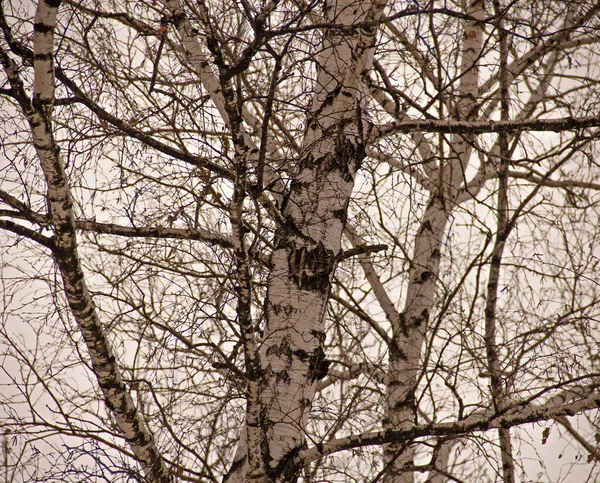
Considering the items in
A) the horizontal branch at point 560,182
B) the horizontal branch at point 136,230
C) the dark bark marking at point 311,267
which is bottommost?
the dark bark marking at point 311,267

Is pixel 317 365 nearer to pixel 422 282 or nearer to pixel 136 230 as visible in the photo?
pixel 136 230

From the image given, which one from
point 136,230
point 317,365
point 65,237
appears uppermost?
point 136,230

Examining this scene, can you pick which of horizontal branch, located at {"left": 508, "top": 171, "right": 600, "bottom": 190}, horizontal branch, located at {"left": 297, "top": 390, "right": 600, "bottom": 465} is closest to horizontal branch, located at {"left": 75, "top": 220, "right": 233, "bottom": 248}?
horizontal branch, located at {"left": 297, "top": 390, "right": 600, "bottom": 465}

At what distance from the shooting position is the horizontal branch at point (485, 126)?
10.6 feet

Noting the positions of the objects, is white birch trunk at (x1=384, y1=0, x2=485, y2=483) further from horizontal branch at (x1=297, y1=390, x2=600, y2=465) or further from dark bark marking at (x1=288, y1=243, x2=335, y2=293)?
dark bark marking at (x1=288, y1=243, x2=335, y2=293)

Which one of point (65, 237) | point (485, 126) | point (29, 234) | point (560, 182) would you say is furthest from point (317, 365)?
point (560, 182)

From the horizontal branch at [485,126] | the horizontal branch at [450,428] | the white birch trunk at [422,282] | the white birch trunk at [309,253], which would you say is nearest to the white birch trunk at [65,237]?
the white birch trunk at [309,253]

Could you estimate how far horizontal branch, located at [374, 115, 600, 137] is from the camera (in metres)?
3.23

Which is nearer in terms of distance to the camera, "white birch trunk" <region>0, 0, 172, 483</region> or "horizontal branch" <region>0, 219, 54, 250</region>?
"white birch trunk" <region>0, 0, 172, 483</region>

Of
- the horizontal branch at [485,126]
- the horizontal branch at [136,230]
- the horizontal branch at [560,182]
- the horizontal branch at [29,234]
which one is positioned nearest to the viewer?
the horizontal branch at [29,234]

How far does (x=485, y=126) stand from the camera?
3.33 m

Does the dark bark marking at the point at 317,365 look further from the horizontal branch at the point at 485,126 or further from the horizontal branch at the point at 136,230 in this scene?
the horizontal branch at the point at 485,126

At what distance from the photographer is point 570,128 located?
10.7 ft

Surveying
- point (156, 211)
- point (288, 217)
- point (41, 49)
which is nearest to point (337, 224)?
point (288, 217)
